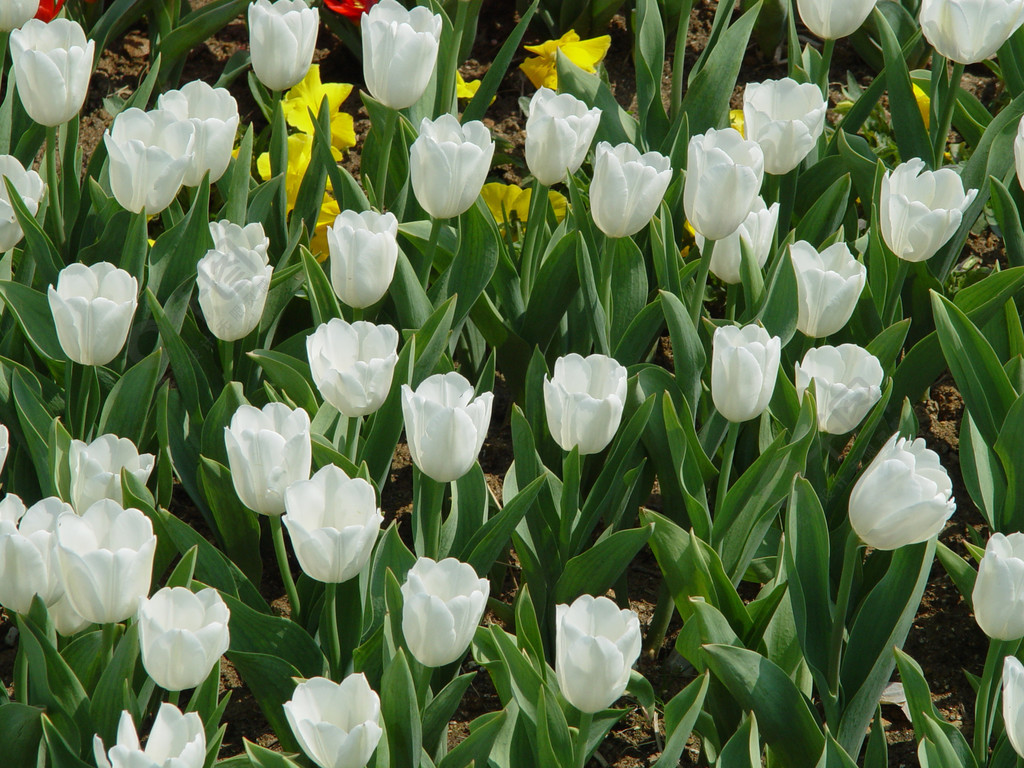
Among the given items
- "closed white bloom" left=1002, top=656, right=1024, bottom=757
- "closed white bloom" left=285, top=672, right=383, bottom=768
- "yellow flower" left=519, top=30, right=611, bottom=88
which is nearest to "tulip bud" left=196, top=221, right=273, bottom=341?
"closed white bloom" left=285, top=672, right=383, bottom=768

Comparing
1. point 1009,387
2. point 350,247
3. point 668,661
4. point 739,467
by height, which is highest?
point 350,247

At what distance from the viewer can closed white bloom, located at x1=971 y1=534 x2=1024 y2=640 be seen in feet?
3.95

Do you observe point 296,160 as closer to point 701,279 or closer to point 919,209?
point 701,279

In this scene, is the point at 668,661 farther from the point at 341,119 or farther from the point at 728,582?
the point at 341,119

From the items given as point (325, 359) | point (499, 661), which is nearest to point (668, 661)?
point (499, 661)

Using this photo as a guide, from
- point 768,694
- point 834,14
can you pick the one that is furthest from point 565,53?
point 768,694

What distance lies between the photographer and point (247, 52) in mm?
2861

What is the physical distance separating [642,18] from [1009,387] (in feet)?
3.68

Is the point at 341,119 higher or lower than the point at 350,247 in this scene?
lower

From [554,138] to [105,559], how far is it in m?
0.94

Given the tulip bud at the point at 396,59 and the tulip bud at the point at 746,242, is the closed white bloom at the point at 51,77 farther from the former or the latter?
the tulip bud at the point at 746,242

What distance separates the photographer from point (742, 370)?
1421 millimetres

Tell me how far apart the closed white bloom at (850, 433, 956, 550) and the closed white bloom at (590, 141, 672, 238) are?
54 cm

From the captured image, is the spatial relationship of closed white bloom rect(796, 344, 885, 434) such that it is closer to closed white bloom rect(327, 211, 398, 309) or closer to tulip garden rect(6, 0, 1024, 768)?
tulip garden rect(6, 0, 1024, 768)
